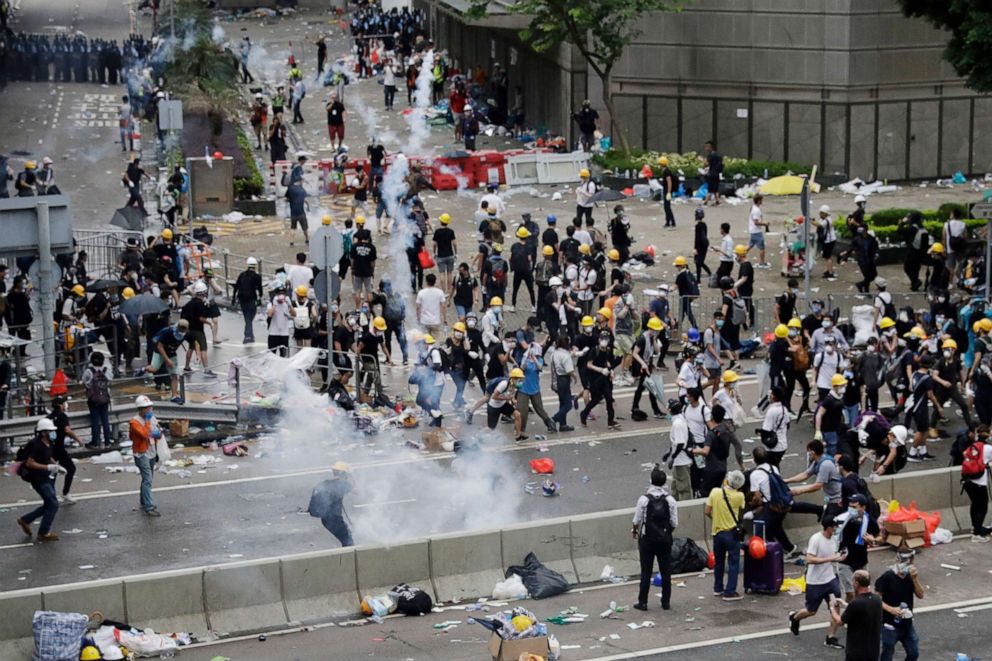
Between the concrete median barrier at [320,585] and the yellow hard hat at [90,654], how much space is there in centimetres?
207

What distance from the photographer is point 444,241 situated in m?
29.6

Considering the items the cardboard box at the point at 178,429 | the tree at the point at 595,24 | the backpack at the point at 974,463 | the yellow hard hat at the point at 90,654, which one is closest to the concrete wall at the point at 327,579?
the yellow hard hat at the point at 90,654

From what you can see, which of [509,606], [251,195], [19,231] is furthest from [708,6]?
[509,606]

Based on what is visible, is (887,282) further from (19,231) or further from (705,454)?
(19,231)

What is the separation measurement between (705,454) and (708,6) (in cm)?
2303

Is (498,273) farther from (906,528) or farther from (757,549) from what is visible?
(757,549)

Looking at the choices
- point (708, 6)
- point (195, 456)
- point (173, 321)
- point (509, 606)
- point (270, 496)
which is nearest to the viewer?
point (509, 606)

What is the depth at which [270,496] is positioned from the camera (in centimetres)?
2125

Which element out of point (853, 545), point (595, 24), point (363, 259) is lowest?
point (853, 545)

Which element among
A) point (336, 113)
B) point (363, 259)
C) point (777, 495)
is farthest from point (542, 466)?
point (336, 113)

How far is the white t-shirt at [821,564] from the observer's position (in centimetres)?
1648

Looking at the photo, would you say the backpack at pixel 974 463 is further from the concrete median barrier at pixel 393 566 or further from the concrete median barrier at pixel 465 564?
the concrete median barrier at pixel 393 566

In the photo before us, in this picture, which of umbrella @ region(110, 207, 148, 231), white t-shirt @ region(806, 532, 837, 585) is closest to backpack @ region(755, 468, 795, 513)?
white t-shirt @ region(806, 532, 837, 585)

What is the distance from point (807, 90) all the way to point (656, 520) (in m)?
24.6
